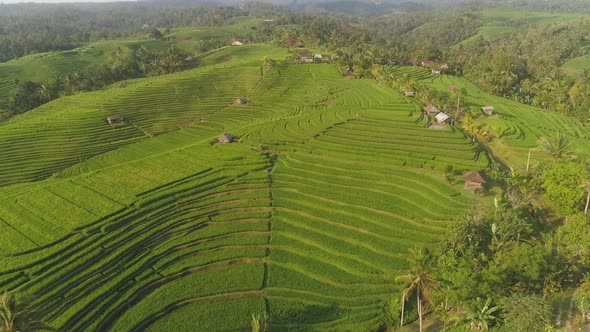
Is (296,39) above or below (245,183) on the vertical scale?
above

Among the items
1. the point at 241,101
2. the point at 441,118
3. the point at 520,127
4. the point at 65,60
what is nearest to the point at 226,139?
the point at 241,101

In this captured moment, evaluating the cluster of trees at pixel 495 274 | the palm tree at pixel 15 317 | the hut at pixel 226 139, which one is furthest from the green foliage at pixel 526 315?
the hut at pixel 226 139

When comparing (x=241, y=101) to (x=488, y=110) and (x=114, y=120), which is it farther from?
(x=488, y=110)

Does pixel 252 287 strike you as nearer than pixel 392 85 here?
Yes

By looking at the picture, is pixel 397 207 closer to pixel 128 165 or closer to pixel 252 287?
pixel 252 287

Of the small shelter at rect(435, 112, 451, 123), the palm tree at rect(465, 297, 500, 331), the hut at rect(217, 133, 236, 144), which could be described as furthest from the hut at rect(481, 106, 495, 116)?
the palm tree at rect(465, 297, 500, 331)

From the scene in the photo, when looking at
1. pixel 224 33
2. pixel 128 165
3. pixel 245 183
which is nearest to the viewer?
pixel 245 183

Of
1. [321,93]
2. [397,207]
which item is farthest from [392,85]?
[397,207]
